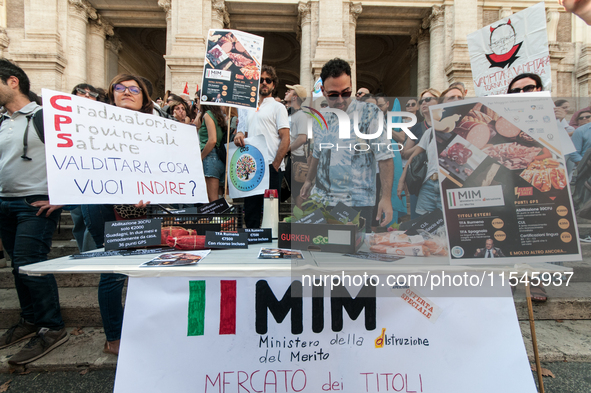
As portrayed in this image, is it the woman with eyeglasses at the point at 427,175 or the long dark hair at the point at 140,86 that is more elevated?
the long dark hair at the point at 140,86

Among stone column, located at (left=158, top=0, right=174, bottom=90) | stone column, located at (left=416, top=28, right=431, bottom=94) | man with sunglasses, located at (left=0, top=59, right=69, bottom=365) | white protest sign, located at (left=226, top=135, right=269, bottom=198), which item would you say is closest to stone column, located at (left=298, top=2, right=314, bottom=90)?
stone column, located at (left=158, top=0, right=174, bottom=90)

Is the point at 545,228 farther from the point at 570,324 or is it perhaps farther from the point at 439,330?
the point at 570,324

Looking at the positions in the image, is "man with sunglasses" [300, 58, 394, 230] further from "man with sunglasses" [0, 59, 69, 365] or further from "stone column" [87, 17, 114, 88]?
"stone column" [87, 17, 114, 88]

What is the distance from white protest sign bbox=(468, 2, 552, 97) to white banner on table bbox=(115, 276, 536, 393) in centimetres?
339

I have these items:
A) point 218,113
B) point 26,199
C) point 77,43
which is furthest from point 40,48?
point 26,199

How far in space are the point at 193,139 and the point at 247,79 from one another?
48.6 inches

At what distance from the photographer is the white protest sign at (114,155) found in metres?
1.58

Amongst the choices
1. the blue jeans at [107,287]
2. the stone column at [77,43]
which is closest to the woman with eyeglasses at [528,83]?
the blue jeans at [107,287]

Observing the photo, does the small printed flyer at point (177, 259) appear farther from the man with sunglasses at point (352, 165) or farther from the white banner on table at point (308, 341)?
the man with sunglasses at point (352, 165)

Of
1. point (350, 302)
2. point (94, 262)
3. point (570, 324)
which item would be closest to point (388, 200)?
point (350, 302)

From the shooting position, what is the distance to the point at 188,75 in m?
9.34

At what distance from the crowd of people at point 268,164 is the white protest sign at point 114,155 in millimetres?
180

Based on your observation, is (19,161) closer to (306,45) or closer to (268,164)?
(268,164)

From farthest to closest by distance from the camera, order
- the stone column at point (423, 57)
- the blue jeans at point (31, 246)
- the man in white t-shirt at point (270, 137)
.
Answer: the stone column at point (423, 57) → the man in white t-shirt at point (270, 137) → the blue jeans at point (31, 246)
